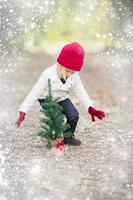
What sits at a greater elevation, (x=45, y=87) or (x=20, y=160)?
(x=45, y=87)

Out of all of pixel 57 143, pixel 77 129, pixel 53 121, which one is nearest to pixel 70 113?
pixel 53 121

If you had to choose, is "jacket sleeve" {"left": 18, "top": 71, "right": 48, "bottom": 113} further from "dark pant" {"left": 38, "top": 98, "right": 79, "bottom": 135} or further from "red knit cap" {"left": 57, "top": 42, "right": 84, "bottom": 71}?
"red knit cap" {"left": 57, "top": 42, "right": 84, "bottom": 71}

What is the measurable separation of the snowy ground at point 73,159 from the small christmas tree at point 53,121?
14 centimetres

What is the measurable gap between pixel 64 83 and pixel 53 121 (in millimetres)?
429

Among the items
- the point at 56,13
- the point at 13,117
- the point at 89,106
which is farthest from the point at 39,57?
the point at 89,106

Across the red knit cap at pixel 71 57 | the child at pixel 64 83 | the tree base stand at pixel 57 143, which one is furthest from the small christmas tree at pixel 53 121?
the red knit cap at pixel 71 57

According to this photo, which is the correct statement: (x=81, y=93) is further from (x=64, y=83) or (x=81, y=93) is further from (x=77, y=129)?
(x=77, y=129)

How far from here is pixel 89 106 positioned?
7.00m

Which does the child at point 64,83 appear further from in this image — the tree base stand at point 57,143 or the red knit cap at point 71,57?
the tree base stand at point 57,143

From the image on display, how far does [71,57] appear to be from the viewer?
659 centimetres

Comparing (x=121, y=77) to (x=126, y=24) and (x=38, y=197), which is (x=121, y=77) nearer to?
(x=126, y=24)

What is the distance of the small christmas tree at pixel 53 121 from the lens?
662cm

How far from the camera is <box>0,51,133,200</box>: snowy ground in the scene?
5.76 m

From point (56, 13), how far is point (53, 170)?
212 inches
